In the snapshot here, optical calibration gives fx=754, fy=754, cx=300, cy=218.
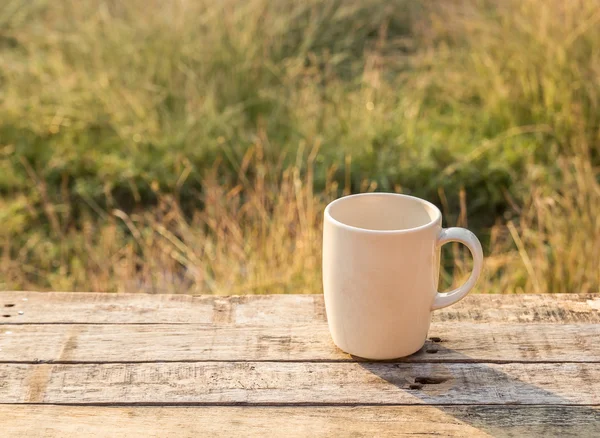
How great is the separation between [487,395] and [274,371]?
0.26m

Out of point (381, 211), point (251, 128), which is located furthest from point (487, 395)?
point (251, 128)

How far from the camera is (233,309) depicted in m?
1.11

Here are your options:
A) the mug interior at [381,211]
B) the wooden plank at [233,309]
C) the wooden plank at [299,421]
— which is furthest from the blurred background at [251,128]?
the wooden plank at [299,421]

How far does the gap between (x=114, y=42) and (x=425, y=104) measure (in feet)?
5.23

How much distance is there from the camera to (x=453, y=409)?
2.83 feet

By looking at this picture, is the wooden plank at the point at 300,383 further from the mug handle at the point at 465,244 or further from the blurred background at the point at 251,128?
the blurred background at the point at 251,128

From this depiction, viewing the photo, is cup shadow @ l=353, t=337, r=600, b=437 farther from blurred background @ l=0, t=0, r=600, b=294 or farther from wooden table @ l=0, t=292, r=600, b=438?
blurred background @ l=0, t=0, r=600, b=294

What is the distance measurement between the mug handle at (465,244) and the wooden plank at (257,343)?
7cm

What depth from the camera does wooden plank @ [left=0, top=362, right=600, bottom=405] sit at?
0.88 metres

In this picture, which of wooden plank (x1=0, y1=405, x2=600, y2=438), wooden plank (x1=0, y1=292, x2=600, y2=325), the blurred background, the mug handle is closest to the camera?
wooden plank (x1=0, y1=405, x2=600, y2=438)

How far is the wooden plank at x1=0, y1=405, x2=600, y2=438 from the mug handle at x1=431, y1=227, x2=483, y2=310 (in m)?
0.16

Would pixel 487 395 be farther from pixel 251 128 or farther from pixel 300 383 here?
pixel 251 128

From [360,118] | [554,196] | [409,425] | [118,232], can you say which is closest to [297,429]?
[409,425]

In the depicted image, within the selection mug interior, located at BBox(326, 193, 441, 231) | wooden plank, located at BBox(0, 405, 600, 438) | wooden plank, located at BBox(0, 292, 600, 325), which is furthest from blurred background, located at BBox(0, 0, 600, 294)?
wooden plank, located at BBox(0, 405, 600, 438)
